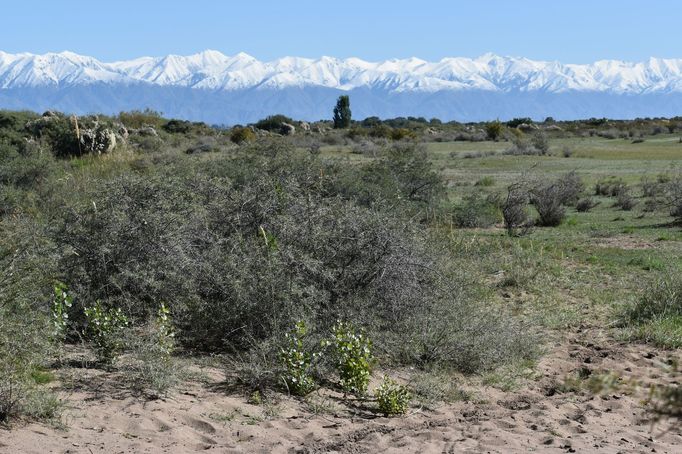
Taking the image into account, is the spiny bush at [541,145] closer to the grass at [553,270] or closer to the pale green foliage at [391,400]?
the grass at [553,270]

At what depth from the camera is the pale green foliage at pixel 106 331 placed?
317 inches

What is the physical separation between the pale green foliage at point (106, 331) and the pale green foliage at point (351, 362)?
2.00 meters

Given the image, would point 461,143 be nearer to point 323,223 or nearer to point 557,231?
point 557,231

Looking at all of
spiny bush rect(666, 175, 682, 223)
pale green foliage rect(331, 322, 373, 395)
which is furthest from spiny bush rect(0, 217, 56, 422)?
spiny bush rect(666, 175, 682, 223)

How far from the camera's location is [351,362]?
7980 millimetres

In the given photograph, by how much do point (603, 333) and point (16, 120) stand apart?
78.2 ft

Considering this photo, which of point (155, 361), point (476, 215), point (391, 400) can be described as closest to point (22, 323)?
point (155, 361)

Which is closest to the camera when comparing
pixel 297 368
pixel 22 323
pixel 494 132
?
pixel 22 323

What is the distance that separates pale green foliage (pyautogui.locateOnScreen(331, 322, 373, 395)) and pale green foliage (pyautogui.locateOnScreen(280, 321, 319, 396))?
10.5 inches

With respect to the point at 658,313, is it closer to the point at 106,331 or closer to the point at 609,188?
the point at 106,331

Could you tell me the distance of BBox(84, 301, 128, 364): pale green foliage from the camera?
8.06 m


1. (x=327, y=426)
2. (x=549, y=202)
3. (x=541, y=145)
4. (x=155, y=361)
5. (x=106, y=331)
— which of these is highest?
(x=541, y=145)

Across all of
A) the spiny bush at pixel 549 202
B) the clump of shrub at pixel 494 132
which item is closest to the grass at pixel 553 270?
the spiny bush at pixel 549 202

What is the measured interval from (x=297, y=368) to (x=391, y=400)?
36.3 inches
